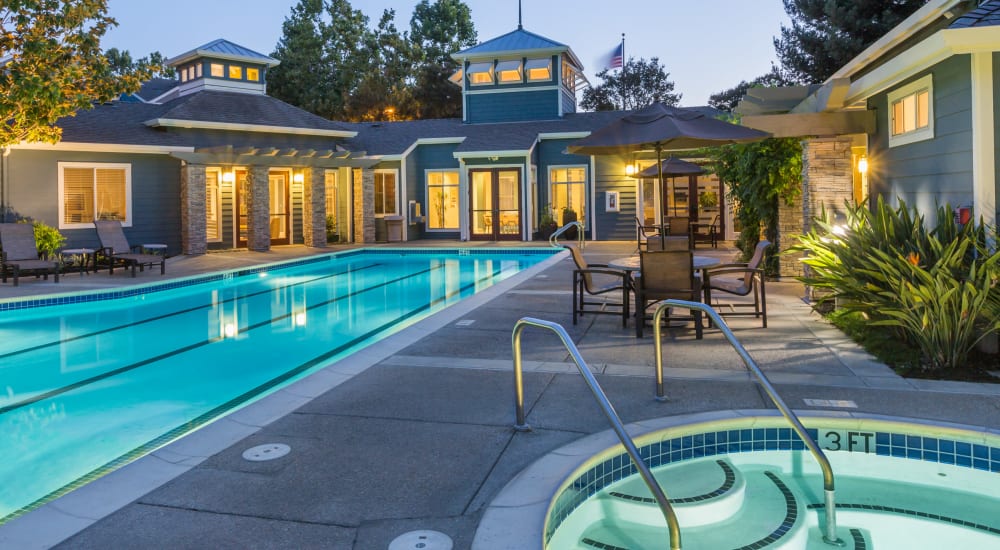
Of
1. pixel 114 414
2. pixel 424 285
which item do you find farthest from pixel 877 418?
pixel 424 285

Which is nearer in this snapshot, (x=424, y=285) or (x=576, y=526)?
(x=576, y=526)

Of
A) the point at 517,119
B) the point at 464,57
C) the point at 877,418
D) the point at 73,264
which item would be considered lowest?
the point at 877,418

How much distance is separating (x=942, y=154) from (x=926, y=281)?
1.98 meters

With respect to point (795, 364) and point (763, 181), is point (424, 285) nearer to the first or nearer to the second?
point (763, 181)

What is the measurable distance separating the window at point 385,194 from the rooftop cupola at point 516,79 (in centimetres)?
345

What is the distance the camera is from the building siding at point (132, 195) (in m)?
15.7

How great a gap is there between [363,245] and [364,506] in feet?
61.5

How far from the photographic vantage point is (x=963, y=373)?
17.9 feet

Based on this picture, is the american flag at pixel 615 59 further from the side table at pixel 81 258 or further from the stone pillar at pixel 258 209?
the side table at pixel 81 258

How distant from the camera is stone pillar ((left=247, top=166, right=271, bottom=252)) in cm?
1956

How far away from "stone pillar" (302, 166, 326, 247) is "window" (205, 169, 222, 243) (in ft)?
7.65

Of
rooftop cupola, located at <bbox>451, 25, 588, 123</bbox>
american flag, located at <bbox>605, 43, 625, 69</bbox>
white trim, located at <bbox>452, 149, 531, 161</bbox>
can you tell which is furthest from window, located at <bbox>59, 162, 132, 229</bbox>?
american flag, located at <bbox>605, 43, 625, 69</bbox>

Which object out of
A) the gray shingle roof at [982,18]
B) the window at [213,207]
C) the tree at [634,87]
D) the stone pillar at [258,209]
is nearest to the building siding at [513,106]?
the stone pillar at [258,209]

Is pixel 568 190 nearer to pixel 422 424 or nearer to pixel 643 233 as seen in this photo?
pixel 643 233
